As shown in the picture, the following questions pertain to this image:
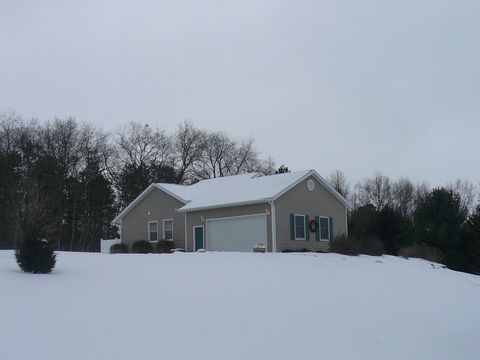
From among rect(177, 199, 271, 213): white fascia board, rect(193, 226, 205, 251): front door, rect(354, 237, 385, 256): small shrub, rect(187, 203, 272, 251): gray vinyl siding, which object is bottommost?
rect(354, 237, 385, 256): small shrub

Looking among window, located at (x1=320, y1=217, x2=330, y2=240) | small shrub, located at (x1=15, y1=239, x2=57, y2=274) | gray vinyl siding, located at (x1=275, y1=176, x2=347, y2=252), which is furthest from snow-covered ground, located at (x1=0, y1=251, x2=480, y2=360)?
window, located at (x1=320, y1=217, x2=330, y2=240)

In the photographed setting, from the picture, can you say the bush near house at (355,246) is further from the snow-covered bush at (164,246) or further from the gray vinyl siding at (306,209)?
the snow-covered bush at (164,246)

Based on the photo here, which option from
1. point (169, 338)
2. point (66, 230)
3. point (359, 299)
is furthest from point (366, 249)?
point (66, 230)

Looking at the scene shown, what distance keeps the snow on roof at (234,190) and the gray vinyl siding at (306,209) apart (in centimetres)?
71

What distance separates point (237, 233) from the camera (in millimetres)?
31875

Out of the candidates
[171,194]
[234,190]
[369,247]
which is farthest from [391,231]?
[171,194]

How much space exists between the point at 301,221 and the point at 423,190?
172 ft

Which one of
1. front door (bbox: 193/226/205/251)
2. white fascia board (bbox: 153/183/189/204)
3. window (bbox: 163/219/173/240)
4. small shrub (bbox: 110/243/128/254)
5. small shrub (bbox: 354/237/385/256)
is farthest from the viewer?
small shrub (bbox: 110/243/128/254)

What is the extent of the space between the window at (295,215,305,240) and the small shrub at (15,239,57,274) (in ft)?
58.8

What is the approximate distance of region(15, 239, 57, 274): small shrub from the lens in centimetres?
1512

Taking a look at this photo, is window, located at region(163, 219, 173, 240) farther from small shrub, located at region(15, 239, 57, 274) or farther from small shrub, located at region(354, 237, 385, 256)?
small shrub, located at region(15, 239, 57, 274)

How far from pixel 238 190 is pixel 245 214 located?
3.09 metres

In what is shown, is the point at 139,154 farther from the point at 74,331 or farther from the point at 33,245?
the point at 74,331

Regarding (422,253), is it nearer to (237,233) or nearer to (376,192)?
(237,233)
